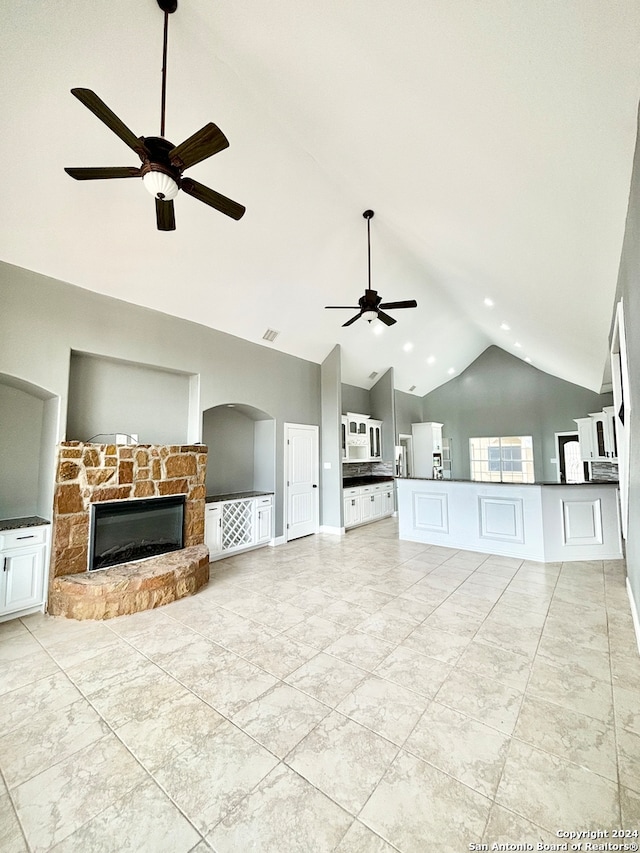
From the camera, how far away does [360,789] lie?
5.21ft

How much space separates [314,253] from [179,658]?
4658 millimetres

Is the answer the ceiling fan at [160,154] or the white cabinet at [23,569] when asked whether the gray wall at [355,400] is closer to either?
the white cabinet at [23,569]

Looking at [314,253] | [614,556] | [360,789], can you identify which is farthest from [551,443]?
[360,789]

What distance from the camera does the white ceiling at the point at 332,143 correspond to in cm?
174

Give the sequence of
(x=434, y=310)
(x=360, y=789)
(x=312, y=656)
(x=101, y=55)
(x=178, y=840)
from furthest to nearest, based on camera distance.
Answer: (x=434, y=310), (x=312, y=656), (x=101, y=55), (x=360, y=789), (x=178, y=840)

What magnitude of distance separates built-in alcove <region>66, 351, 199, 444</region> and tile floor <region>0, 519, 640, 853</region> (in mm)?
2044

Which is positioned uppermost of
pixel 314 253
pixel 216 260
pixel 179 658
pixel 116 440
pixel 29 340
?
pixel 314 253

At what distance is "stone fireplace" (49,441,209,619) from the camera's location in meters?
3.39

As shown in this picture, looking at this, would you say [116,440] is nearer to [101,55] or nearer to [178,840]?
[101,55]

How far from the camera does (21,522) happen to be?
139 inches

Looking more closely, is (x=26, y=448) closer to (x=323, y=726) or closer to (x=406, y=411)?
(x=323, y=726)

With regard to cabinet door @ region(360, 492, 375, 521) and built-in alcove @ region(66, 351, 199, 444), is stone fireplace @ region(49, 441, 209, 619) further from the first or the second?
cabinet door @ region(360, 492, 375, 521)

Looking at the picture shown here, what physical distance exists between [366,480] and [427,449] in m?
2.82

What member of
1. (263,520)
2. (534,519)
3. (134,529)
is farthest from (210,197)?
(534,519)
